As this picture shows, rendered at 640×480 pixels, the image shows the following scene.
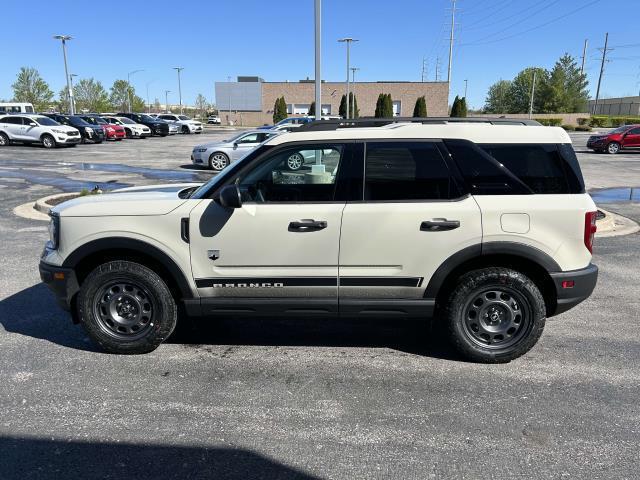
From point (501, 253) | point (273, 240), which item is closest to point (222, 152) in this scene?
point (273, 240)

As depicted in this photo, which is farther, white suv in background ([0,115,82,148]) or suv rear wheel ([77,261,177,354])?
white suv in background ([0,115,82,148])

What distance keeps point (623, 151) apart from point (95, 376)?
106ft

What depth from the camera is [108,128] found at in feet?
114

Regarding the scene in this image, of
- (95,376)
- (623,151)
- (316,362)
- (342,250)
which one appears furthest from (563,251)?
(623,151)

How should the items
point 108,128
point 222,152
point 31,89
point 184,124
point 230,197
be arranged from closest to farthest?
1. point 230,197
2. point 222,152
3. point 108,128
4. point 184,124
5. point 31,89

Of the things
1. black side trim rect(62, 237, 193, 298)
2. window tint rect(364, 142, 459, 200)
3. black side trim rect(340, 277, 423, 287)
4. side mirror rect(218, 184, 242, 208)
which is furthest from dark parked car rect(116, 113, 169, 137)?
black side trim rect(340, 277, 423, 287)

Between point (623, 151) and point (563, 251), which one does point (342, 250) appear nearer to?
point (563, 251)

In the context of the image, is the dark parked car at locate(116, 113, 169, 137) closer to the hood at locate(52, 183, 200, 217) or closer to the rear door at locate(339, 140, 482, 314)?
the hood at locate(52, 183, 200, 217)

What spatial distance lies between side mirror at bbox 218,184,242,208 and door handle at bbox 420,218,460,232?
141cm

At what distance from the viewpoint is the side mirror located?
3783 mm

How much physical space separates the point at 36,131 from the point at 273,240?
2811 cm

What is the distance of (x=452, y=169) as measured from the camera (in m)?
3.99

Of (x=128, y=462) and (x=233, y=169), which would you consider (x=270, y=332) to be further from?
(x=128, y=462)

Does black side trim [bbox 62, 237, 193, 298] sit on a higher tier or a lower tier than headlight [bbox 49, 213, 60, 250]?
lower
